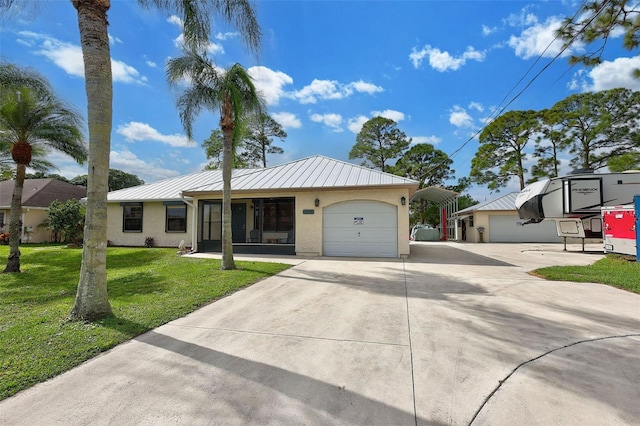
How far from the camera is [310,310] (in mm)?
4684

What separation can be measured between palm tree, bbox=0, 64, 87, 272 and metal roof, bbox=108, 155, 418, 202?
4.57 m

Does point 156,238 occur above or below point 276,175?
below

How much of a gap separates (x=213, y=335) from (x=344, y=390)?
79.1 inches

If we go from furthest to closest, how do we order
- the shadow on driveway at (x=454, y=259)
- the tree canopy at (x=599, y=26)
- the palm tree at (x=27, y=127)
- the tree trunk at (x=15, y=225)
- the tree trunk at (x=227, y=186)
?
the shadow on driveway at (x=454, y=259), the palm tree at (x=27, y=127), the tree trunk at (x=15, y=225), the tree trunk at (x=227, y=186), the tree canopy at (x=599, y=26)

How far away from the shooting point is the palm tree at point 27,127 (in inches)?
359

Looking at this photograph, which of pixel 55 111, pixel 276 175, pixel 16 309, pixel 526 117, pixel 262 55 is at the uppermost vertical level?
pixel 526 117

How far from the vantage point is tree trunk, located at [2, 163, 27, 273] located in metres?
8.66

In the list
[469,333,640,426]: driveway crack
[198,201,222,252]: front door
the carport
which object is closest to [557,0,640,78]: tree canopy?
[469,333,640,426]: driveway crack

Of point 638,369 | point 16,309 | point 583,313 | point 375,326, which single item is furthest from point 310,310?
point 16,309

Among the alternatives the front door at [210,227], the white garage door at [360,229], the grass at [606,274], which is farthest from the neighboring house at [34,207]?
the grass at [606,274]

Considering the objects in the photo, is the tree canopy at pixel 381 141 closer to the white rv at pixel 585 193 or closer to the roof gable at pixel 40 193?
the white rv at pixel 585 193

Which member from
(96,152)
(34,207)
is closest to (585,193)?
(96,152)

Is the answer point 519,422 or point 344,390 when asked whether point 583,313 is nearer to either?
point 519,422

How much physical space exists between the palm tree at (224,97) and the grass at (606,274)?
8814 mm
